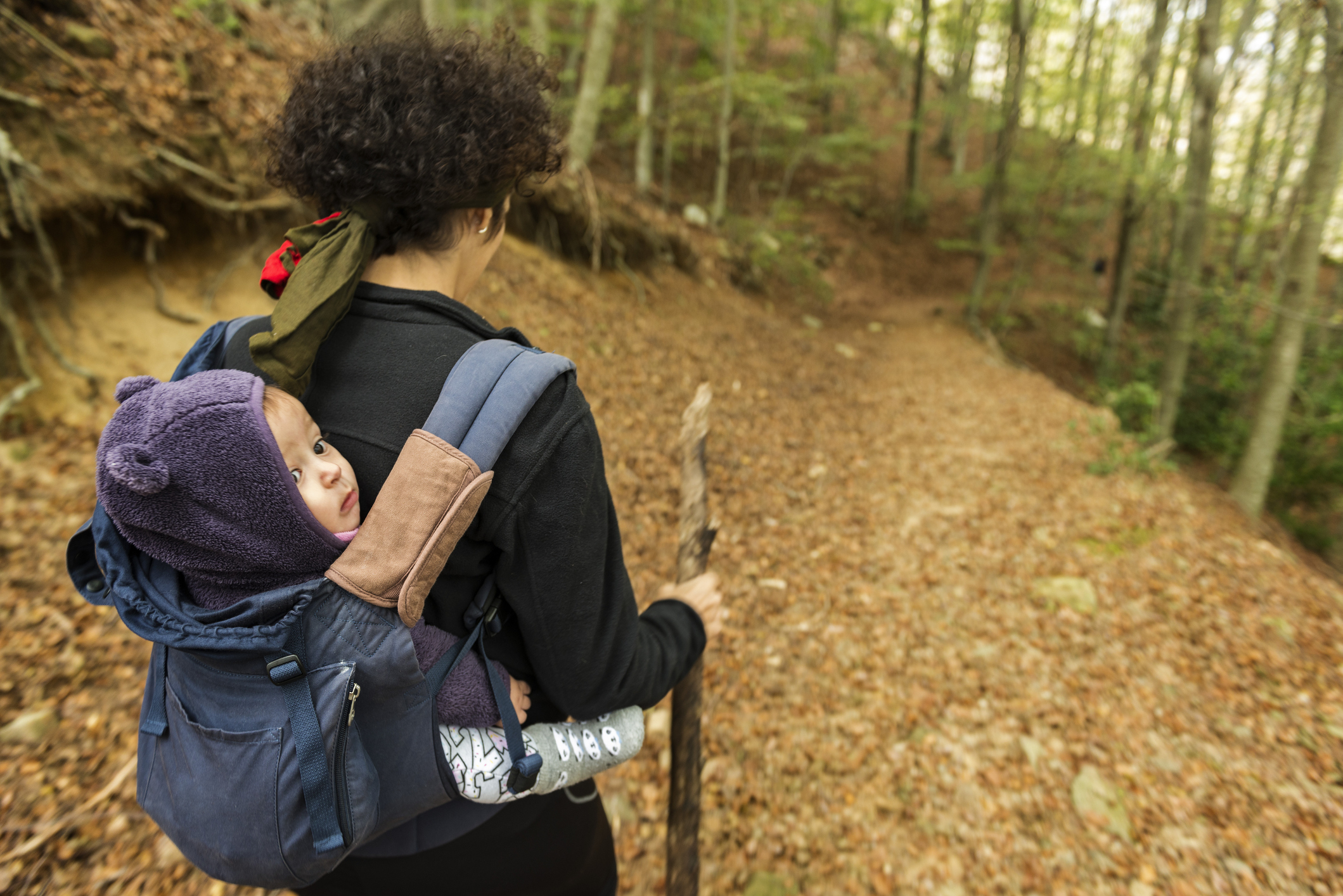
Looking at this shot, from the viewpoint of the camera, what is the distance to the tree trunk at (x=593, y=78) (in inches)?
328

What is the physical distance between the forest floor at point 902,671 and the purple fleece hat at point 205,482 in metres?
2.60

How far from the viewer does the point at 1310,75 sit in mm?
6113

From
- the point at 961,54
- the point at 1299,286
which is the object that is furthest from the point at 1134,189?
the point at 961,54

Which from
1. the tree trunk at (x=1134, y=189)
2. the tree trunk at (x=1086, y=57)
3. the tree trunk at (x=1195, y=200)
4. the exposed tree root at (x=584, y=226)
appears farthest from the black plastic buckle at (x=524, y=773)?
the tree trunk at (x=1086, y=57)

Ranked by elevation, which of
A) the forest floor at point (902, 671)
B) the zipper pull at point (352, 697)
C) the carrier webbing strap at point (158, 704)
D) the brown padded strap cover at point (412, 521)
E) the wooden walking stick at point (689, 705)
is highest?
the brown padded strap cover at point (412, 521)

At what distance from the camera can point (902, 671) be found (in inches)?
163

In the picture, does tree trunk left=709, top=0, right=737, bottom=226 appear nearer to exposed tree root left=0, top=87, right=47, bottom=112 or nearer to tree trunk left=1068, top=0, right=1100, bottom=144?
tree trunk left=1068, top=0, right=1100, bottom=144

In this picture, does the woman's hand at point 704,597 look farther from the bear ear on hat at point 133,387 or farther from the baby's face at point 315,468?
the bear ear on hat at point 133,387

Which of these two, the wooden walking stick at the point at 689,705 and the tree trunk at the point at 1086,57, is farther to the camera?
the tree trunk at the point at 1086,57

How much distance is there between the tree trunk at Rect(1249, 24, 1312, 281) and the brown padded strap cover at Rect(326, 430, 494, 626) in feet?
27.0

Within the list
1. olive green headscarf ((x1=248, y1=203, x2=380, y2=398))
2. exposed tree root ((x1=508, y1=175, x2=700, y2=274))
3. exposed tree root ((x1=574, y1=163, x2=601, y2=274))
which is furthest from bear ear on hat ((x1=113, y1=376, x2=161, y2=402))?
exposed tree root ((x1=574, y1=163, x2=601, y2=274))

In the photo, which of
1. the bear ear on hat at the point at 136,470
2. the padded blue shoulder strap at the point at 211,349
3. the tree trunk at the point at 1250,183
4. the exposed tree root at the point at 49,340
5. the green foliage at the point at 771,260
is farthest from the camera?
the green foliage at the point at 771,260

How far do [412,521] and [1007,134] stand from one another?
16.6m

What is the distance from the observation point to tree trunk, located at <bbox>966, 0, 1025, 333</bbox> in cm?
1257
